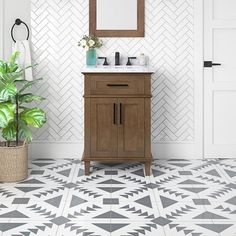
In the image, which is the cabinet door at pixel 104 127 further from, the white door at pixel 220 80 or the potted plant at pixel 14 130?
the white door at pixel 220 80

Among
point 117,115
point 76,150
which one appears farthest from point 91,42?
point 76,150

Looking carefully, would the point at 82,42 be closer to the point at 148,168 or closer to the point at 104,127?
the point at 104,127

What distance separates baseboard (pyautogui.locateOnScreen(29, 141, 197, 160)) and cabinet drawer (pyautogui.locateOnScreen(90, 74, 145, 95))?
0.93 metres

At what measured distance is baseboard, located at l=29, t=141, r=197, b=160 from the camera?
17.1ft

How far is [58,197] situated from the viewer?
3.84 m

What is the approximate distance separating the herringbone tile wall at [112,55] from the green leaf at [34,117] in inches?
33.4

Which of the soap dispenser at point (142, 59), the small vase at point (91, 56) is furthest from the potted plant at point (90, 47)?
the soap dispenser at point (142, 59)

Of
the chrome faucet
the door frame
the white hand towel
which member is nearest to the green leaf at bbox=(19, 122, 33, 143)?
the white hand towel

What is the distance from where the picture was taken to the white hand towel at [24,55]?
4945 mm

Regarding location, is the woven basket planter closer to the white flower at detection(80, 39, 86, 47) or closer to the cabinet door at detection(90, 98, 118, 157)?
the cabinet door at detection(90, 98, 118, 157)

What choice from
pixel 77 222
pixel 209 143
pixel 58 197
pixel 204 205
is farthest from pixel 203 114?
pixel 77 222

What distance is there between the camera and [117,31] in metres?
5.06

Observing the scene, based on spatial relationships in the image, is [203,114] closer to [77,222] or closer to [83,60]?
[83,60]

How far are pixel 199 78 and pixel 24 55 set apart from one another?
6.04 feet
